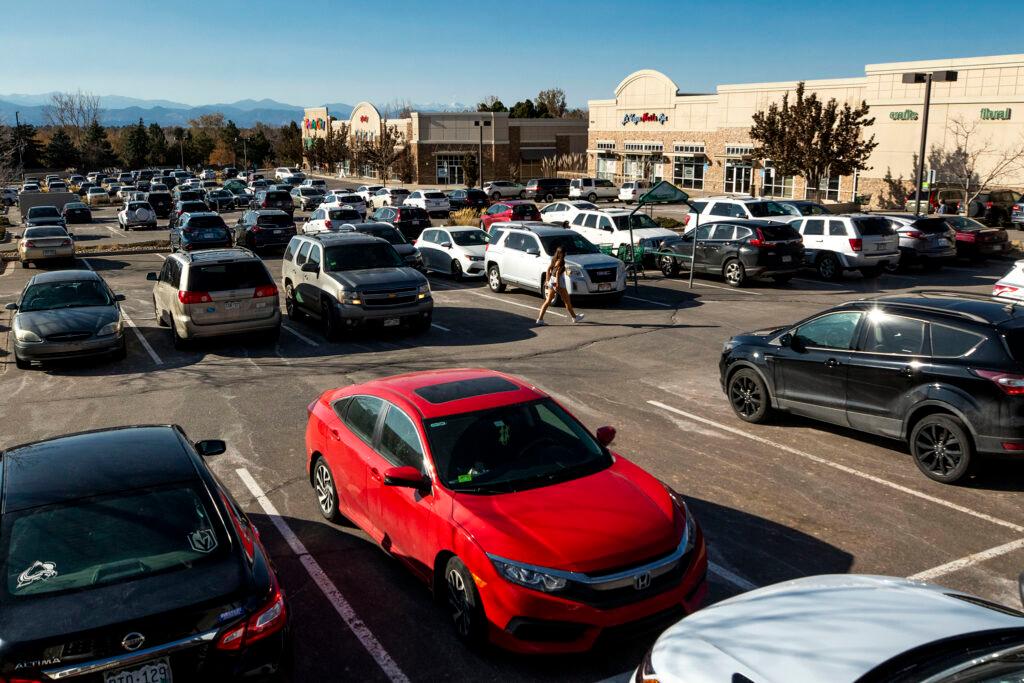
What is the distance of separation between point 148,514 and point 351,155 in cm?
9093

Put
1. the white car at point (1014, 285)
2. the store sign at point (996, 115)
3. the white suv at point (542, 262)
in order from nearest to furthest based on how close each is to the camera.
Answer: the white car at point (1014, 285), the white suv at point (542, 262), the store sign at point (996, 115)

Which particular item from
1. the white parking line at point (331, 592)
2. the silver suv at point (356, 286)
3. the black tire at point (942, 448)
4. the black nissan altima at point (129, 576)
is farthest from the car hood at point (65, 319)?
the black tire at point (942, 448)

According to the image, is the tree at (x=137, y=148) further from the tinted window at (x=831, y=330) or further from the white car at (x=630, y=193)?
the tinted window at (x=831, y=330)

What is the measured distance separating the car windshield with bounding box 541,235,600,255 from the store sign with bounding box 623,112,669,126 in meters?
44.2

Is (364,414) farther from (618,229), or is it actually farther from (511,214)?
(511,214)

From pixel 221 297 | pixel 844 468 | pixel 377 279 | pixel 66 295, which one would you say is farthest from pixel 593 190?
pixel 844 468

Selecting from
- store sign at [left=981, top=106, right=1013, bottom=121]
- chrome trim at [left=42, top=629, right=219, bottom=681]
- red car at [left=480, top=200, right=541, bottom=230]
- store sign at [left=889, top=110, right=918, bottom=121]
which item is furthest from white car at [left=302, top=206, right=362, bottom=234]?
store sign at [left=981, top=106, right=1013, bottom=121]

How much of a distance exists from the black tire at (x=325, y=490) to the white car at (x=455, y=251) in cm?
Result: 1563

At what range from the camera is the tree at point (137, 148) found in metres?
113

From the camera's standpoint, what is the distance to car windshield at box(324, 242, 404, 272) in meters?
17.1

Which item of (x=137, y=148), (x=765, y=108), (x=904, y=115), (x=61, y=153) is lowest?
(x=61, y=153)

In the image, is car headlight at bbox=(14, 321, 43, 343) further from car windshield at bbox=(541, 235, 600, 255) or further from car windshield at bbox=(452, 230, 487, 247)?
car windshield at bbox=(452, 230, 487, 247)

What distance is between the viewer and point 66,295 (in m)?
15.7

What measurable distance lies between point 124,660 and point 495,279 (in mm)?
18114
